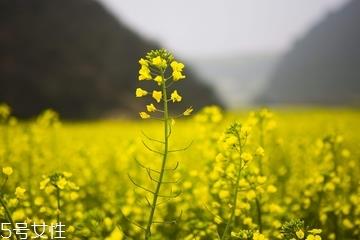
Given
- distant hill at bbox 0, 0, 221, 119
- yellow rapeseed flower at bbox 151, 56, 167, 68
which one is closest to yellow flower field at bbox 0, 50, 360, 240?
yellow rapeseed flower at bbox 151, 56, 167, 68

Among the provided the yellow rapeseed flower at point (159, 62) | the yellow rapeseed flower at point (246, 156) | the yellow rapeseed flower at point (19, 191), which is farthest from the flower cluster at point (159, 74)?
the yellow rapeseed flower at point (19, 191)

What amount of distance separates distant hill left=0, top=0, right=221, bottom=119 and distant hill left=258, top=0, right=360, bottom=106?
74219 mm

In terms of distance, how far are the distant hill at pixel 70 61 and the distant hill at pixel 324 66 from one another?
2922 inches

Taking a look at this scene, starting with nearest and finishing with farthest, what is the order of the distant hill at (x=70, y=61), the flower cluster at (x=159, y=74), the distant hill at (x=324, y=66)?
the flower cluster at (x=159, y=74) < the distant hill at (x=70, y=61) < the distant hill at (x=324, y=66)

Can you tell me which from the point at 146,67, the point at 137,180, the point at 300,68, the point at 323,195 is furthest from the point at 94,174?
the point at 300,68

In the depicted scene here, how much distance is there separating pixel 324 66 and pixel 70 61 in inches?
4259

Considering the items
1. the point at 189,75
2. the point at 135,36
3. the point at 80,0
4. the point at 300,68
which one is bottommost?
the point at 189,75

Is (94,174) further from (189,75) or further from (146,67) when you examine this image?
(189,75)

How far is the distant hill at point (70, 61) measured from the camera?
114 feet

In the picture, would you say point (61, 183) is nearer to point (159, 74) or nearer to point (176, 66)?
point (159, 74)

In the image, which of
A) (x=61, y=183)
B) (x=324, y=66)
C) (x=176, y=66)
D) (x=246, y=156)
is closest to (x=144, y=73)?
(x=176, y=66)

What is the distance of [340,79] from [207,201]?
12466 centimetres

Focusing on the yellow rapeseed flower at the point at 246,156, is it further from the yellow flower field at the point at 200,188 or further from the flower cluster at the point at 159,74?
the flower cluster at the point at 159,74

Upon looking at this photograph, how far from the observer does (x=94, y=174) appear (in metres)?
7.29
